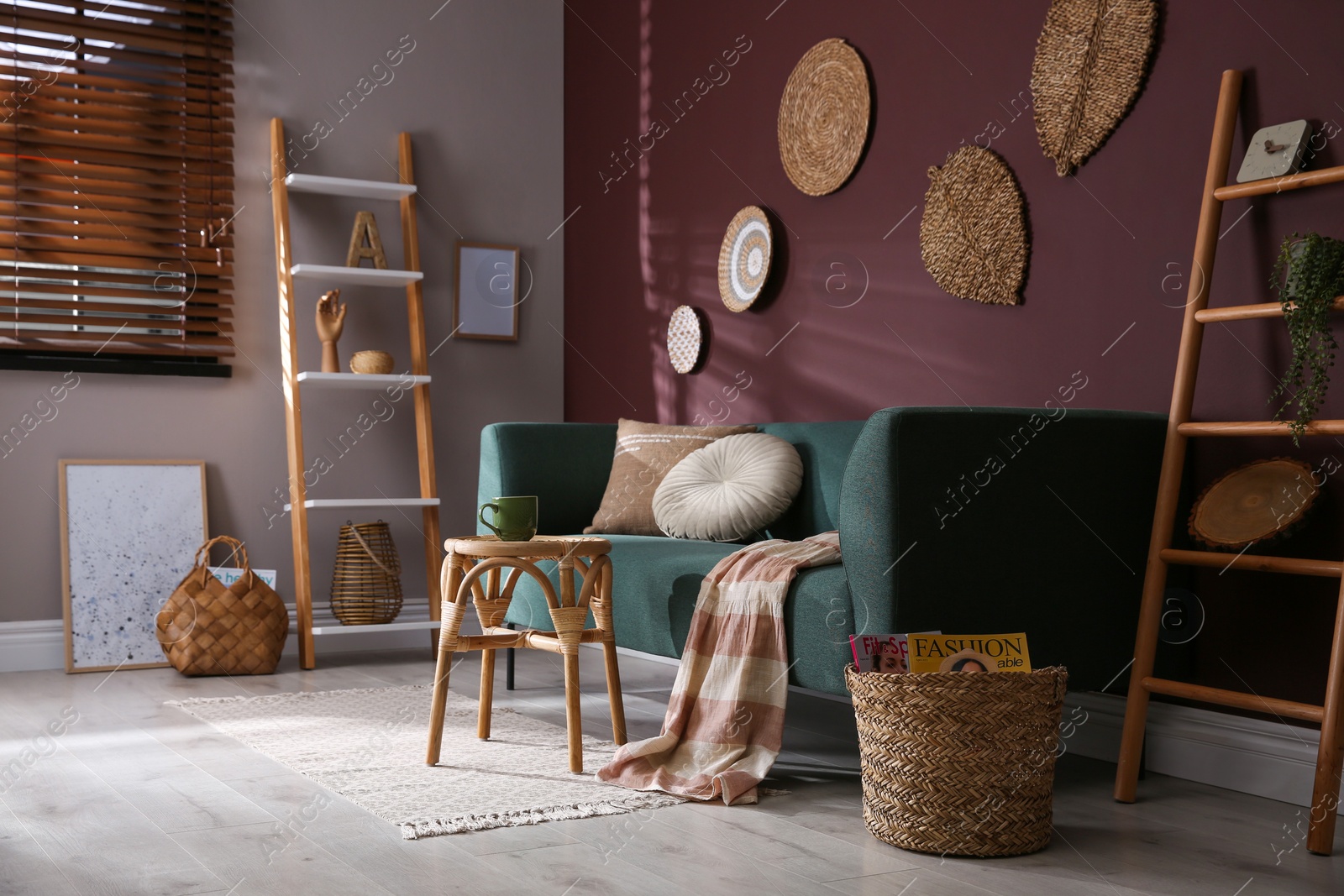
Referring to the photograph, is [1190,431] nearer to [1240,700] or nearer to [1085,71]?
[1240,700]

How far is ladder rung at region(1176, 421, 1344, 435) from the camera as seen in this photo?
2.17 meters

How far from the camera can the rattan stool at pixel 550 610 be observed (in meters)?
2.54

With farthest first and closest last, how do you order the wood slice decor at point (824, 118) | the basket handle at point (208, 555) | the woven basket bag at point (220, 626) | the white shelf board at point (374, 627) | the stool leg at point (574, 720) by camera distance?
the white shelf board at point (374, 627) → the basket handle at point (208, 555) → the woven basket bag at point (220, 626) → the wood slice decor at point (824, 118) → the stool leg at point (574, 720)

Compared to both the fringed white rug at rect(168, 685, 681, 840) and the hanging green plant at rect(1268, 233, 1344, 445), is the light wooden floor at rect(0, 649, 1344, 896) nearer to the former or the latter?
the fringed white rug at rect(168, 685, 681, 840)

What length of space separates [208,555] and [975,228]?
8.83 ft

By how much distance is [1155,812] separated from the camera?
232cm

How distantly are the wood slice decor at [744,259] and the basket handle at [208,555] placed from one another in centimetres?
172

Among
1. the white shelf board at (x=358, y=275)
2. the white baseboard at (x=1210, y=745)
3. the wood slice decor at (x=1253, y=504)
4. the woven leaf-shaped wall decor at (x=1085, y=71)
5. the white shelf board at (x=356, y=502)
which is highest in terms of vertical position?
the woven leaf-shaped wall decor at (x=1085, y=71)

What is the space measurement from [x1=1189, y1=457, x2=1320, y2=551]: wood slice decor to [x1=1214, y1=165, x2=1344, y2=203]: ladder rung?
1.63 feet

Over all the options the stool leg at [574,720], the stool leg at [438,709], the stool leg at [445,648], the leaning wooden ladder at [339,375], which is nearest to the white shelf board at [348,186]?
the leaning wooden ladder at [339,375]

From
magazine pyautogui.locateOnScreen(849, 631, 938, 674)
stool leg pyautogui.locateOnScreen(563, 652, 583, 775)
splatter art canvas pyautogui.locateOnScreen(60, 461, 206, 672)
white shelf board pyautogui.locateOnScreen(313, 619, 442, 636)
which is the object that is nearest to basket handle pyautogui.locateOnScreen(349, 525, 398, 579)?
white shelf board pyautogui.locateOnScreen(313, 619, 442, 636)

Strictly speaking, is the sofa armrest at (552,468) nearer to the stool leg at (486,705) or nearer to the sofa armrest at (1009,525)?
the stool leg at (486,705)

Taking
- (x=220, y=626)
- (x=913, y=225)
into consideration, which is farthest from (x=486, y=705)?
(x=913, y=225)

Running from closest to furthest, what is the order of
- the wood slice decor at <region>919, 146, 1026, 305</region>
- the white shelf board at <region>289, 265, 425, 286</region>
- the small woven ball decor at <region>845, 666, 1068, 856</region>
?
the small woven ball decor at <region>845, 666, 1068, 856</region> < the wood slice decor at <region>919, 146, 1026, 305</region> < the white shelf board at <region>289, 265, 425, 286</region>
